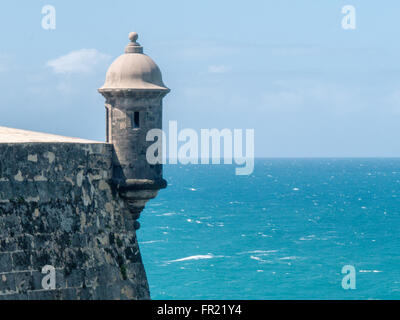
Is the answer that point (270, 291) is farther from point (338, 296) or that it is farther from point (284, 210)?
point (284, 210)

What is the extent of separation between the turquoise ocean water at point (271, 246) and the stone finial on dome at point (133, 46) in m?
35.1

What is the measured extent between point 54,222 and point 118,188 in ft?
7.68

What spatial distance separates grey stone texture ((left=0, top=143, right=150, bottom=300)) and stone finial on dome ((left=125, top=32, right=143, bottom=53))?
2.63 metres

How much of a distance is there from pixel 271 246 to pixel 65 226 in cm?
5953

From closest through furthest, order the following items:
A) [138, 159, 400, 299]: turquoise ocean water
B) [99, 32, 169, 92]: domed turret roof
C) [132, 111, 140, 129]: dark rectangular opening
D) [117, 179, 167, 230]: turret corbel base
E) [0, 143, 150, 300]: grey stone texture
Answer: [0, 143, 150, 300]: grey stone texture < [117, 179, 167, 230]: turret corbel base < [99, 32, 169, 92]: domed turret roof < [132, 111, 140, 129]: dark rectangular opening < [138, 159, 400, 299]: turquoise ocean water

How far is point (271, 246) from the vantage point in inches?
2982

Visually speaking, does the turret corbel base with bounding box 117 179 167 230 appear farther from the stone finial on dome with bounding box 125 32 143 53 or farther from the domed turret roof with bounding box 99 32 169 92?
the stone finial on dome with bounding box 125 32 143 53

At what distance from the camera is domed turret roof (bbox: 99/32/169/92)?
63.6ft

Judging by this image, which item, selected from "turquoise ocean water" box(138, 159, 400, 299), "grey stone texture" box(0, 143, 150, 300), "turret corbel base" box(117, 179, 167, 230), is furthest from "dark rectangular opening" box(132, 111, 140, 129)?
"turquoise ocean water" box(138, 159, 400, 299)

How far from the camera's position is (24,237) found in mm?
16672

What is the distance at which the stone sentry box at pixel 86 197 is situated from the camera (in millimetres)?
16547

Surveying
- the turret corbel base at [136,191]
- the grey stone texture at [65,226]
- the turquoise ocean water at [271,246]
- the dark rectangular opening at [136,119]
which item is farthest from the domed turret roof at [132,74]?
the turquoise ocean water at [271,246]

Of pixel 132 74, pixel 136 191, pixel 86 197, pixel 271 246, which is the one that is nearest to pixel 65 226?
pixel 86 197

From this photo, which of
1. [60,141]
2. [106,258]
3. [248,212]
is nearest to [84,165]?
[60,141]
